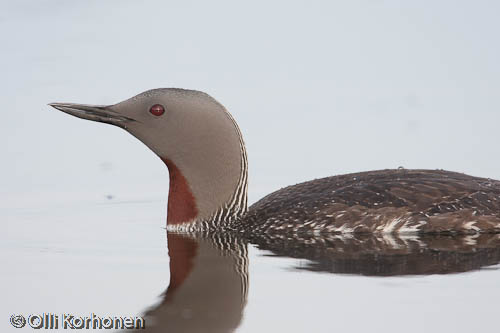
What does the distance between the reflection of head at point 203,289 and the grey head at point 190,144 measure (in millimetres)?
415

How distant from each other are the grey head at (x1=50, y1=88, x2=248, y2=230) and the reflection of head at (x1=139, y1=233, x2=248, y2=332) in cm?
42

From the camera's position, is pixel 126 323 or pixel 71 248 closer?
pixel 126 323

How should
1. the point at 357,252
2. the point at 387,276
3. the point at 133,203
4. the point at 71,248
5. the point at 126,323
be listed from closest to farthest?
1. the point at 126,323
2. the point at 387,276
3. the point at 357,252
4. the point at 71,248
5. the point at 133,203

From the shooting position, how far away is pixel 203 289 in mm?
5402

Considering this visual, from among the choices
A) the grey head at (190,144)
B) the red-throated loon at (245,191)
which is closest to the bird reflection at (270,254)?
the red-throated loon at (245,191)

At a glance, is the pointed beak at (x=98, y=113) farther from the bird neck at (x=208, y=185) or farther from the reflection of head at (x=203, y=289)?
the reflection of head at (x=203, y=289)

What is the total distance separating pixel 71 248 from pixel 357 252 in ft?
6.73

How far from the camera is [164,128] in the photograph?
7434 millimetres

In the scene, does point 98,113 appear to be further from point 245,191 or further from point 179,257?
point 179,257

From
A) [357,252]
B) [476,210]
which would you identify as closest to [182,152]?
[357,252]

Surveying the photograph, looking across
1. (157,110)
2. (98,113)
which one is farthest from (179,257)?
(98,113)

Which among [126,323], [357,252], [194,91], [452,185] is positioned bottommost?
[126,323]

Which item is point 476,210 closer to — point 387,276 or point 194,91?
point 387,276

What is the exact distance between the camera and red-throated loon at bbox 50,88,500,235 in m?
7.20
